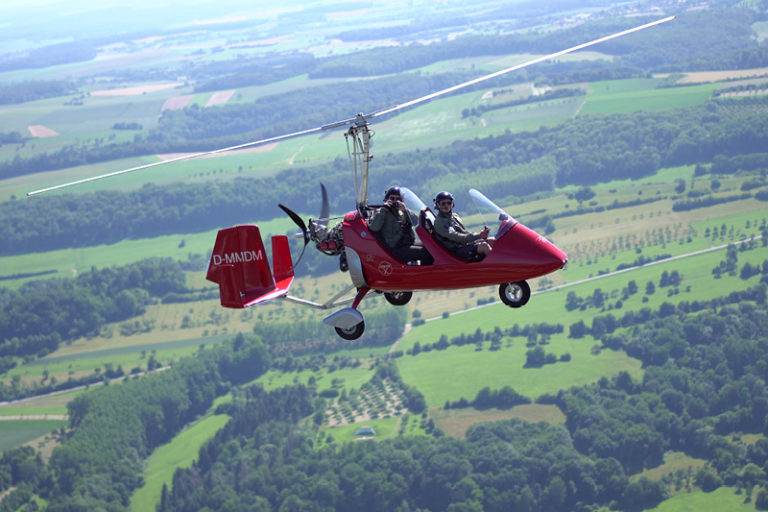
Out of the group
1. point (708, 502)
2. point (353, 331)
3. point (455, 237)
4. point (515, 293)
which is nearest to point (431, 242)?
point (455, 237)

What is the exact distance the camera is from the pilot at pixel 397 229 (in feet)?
133

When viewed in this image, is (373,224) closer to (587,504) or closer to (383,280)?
(383,280)

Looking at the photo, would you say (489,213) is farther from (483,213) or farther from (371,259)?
(371,259)

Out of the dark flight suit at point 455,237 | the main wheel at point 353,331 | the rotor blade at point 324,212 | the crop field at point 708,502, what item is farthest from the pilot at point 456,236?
the crop field at point 708,502

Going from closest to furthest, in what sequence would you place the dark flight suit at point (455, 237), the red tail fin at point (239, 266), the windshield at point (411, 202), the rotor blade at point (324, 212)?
the dark flight suit at point (455, 237) < the windshield at point (411, 202) < the rotor blade at point (324, 212) < the red tail fin at point (239, 266)

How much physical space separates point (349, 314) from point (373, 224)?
377 cm

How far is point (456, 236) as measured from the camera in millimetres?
39406

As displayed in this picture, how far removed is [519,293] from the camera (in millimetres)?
40125

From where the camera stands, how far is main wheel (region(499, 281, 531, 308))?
4000cm

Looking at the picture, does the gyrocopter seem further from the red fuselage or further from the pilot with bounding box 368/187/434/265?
the pilot with bounding box 368/187/434/265

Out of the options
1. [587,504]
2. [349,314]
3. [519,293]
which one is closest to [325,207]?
[349,314]

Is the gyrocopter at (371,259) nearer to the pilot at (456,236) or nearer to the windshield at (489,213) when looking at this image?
the windshield at (489,213)

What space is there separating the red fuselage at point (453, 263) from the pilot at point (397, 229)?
0.32 meters

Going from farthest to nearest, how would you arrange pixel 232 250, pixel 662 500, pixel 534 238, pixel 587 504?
pixel 587 504
pixel 662 500
pixel 232 250
pixel 534 238
